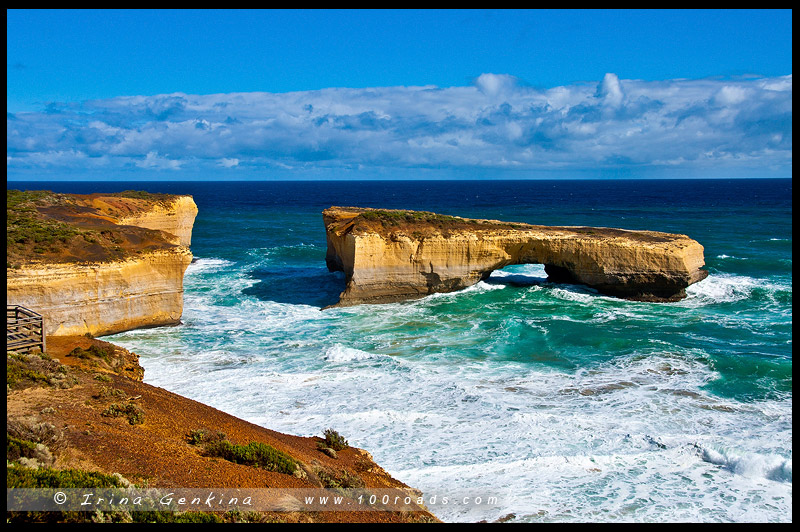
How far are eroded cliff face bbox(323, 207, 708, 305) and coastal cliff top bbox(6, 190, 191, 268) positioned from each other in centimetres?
898

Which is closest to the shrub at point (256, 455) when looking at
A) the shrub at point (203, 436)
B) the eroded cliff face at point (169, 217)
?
the shrub at point (203, 436)

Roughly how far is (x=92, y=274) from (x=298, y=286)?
44.7 feet

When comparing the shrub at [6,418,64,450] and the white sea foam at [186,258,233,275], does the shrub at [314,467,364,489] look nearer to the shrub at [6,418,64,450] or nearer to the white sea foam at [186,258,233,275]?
the shrub at [6,418,64,450]

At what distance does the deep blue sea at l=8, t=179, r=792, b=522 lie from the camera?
39.6ft

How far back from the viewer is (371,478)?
10.8 m

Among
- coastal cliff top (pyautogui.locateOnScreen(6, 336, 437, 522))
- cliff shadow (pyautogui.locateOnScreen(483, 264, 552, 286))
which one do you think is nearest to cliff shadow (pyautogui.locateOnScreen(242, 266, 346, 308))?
cliff shadow (pyautogui.locateOnScreen(483, 264, 552, 286))

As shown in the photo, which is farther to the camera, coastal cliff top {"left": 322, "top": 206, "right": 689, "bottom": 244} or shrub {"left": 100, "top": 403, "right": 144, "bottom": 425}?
coastal cliff top {"left": 322, "top": 206, "right": 689, "bottom": 244}

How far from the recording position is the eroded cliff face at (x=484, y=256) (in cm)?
2831

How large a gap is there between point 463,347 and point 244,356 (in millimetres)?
7955

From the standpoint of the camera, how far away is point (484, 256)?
3000cm

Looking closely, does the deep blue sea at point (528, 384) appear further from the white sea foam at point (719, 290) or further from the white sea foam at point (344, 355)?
the white sea foam at point (719, 290)

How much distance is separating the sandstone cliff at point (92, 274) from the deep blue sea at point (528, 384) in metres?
1.14

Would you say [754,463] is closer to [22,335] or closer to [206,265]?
[22,335]
